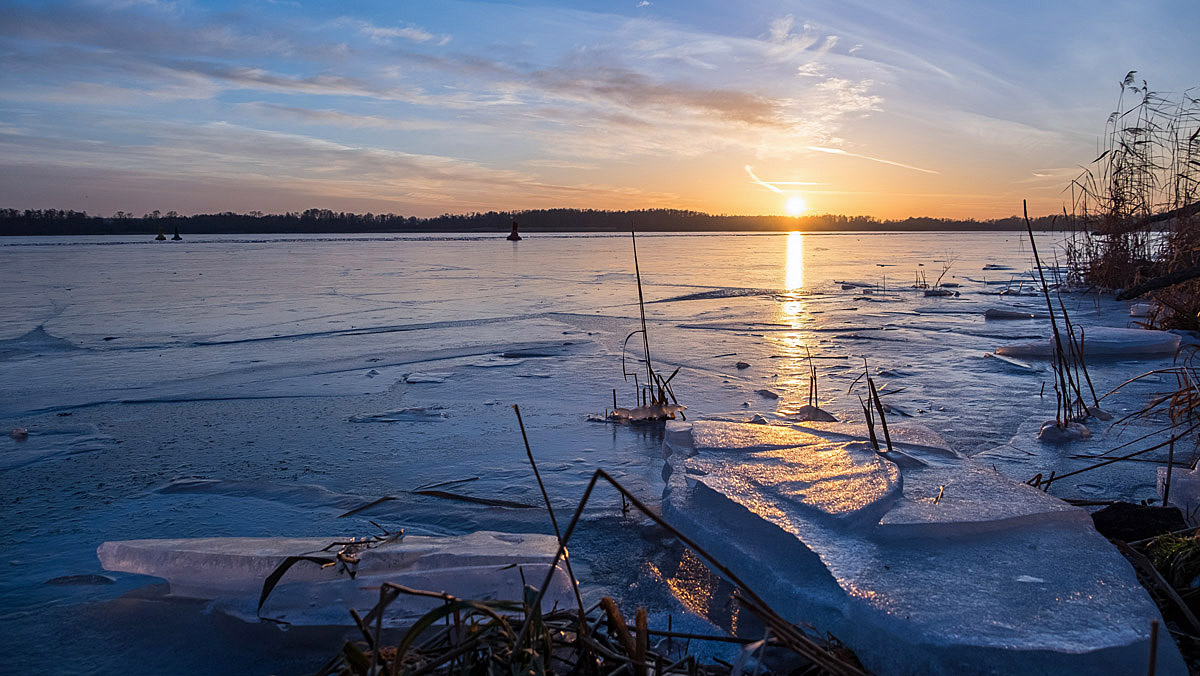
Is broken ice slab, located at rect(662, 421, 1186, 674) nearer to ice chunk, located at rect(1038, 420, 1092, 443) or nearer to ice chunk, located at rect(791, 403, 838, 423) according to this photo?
ice chunk, located at rect(791, 403, 838, 423)

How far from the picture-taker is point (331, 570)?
5.82 ft

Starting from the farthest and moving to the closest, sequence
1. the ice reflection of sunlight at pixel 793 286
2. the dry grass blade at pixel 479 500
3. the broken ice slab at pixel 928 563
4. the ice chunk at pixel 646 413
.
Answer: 1. the ice reflection of sunlight at pixel 793 286
2. the ice chunk at pixel 646 413
3. the dry grass blade at pixel 479 500
4. the broken ice slab at pixel 928 563

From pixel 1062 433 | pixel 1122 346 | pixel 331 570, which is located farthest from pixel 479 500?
pixel 1122 346

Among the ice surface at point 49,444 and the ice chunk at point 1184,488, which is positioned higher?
the ice chunk at point 1184,488

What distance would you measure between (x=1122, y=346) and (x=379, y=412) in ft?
16.6

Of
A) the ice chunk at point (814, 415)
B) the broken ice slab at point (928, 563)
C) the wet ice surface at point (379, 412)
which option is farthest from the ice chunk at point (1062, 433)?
the broken ice slab at point (928, 563)

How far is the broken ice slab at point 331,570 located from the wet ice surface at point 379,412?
8 centimetres

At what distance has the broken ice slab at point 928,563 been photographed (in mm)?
1251

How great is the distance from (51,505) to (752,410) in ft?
9.60

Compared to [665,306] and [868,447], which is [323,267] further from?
[868,447]

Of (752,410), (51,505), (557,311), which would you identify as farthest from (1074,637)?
A: (557,311)

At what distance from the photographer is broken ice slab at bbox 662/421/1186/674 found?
125cm

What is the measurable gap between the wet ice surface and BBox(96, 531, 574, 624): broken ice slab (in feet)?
0.25

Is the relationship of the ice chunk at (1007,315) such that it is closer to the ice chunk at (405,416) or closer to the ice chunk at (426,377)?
the ice chunk at (426,377)
